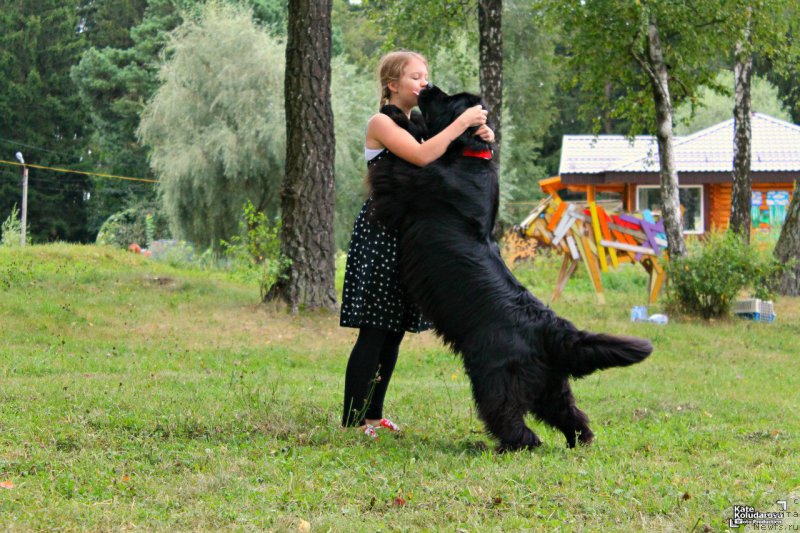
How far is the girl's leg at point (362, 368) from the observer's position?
14.6 ft

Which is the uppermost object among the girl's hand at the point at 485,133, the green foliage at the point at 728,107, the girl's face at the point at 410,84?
the green foliage at the point at 728,107

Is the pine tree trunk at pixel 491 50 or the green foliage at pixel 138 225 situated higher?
the pine tree trunk at pixel 491 50

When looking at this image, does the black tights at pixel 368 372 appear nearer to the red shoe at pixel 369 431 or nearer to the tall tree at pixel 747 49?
the red shoe at pixel 369 431

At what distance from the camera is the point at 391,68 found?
4465 mm

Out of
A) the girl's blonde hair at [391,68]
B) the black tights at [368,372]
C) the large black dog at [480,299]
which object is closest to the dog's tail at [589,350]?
the large black dog at [480,299]

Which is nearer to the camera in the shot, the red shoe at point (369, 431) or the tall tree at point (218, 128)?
the red shoe at point (369, 431)

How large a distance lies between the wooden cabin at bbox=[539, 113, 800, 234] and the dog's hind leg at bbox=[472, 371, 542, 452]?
21.7m

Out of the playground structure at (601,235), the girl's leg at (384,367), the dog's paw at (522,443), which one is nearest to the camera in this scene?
the dog's paw at (522,443)

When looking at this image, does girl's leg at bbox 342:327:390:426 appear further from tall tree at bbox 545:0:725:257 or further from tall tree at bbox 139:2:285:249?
tall tree at bbox 139:2:285:249

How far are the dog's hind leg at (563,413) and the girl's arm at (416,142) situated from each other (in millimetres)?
1192

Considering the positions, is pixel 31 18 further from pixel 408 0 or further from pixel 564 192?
pixel 408 0

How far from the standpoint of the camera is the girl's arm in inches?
164

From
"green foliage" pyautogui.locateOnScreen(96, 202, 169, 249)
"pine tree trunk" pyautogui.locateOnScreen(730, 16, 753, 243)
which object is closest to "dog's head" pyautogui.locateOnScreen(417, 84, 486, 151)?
"pine tree trunk" pyautogui.locateOnScreen(730, 16, 753, 243)

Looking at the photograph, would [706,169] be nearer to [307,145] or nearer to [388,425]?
[307,145]
